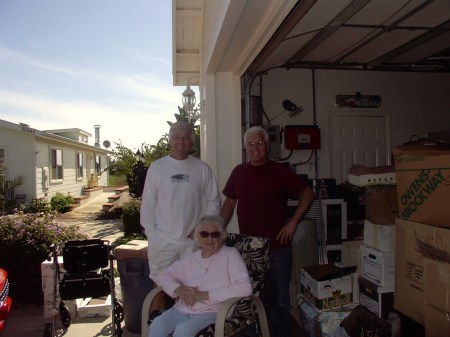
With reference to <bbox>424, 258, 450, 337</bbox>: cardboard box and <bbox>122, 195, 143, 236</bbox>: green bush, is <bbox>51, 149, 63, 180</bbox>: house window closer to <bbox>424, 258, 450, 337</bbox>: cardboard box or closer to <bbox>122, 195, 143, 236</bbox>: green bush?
<bbox>122, 195, 143, 236</bbox>: green bush

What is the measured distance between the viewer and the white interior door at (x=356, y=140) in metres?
5.27

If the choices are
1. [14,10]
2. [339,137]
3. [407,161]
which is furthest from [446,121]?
[14,10]

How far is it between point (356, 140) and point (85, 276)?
151 inches

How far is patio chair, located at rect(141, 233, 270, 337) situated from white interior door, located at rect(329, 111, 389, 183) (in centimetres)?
290

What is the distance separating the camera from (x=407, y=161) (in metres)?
2.62

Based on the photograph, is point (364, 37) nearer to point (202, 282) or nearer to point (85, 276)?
point (202, 282)

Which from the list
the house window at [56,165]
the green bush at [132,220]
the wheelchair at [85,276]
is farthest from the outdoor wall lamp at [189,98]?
the house window at [56,165]

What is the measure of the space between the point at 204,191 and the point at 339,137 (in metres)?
2.97

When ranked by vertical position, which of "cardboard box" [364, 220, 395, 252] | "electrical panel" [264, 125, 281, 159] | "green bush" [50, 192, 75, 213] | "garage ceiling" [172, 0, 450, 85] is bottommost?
"green bush" [50, 192, 75, 213]

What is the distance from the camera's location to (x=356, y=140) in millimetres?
5328

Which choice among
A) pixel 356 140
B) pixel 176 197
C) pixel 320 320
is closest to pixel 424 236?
pixel 320 320

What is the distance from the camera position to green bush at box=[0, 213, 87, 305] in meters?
4.11

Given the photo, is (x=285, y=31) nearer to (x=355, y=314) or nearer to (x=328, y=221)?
(x=355, y=314)

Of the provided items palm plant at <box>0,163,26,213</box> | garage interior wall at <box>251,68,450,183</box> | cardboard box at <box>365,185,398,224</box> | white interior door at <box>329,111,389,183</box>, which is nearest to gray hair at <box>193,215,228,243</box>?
cardboard box at <box>365,185,398,224</box>
